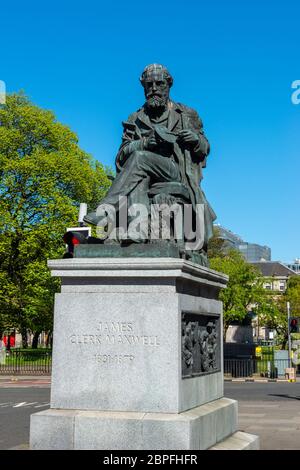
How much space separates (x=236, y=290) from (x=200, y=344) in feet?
147

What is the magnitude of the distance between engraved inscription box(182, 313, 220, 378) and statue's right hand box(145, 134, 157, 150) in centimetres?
238

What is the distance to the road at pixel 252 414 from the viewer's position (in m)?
10.7

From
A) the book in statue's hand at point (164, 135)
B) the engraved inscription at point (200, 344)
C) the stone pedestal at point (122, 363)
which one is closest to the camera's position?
the stone pedestal at point (122, 363)

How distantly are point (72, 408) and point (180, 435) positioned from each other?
127cm

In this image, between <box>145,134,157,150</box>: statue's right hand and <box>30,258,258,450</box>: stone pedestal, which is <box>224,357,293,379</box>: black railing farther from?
<box>30,258,258,450</box>: stone pedestal

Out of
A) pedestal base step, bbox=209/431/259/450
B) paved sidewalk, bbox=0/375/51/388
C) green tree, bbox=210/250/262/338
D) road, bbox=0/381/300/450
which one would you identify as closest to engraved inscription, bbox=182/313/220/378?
pedestal base step, bbox=209/431/259/450

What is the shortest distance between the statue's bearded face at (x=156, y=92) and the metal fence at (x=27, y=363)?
27908mm

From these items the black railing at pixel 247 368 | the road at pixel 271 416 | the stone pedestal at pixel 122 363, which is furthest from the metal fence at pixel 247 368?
the stone pedestal at pixel 122 363

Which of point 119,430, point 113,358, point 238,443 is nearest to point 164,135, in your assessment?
point 113,358

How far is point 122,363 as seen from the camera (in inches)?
260

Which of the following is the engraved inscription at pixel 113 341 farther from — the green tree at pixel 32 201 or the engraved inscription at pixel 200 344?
the green tree at pixel 32 201

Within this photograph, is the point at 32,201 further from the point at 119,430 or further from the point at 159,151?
the point at 119,430

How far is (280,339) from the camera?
78.1 m

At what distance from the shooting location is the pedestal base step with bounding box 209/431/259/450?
7.13 m
